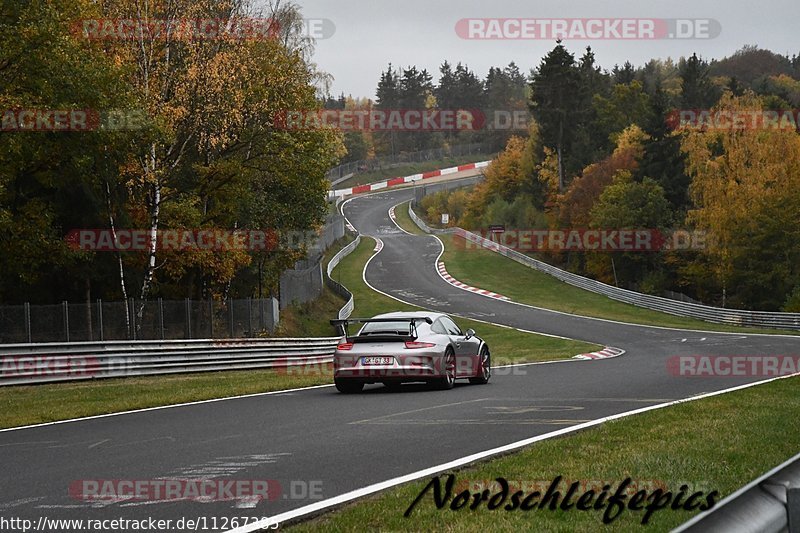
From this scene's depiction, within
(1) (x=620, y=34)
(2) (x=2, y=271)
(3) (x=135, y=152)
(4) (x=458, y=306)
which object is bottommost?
(4) (x=458, y=306)

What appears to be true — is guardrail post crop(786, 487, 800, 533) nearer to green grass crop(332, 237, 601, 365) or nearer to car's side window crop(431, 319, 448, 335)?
car's side window crop(431, 319, 448, 335)

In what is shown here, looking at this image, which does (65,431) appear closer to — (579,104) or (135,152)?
(135,152)

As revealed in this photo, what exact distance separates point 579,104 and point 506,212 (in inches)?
483

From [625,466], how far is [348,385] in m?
9.99

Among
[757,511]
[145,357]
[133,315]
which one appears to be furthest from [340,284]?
[757,511]

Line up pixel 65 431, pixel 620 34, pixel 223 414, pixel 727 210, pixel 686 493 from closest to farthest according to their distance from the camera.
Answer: pixel 686 493, pixel 65 431, pixel 223 414, pixel 620 34, pixel 727 210

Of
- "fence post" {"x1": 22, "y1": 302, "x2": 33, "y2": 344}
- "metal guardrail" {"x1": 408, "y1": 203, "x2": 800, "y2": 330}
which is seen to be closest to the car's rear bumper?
"fence post" {"x1": 22, "y1": 302, "x2": 33, "y2": 344}

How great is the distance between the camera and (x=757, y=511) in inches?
156

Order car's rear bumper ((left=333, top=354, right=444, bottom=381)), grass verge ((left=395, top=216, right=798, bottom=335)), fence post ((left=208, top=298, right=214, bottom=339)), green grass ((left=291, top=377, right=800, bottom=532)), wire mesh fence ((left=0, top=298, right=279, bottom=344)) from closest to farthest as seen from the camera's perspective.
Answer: green grass ((left=291, top=377, right=800, bottom=532))
car's rear bumper ((left=333, top=354, right=444, bottom=381))
wire mesh fence ((left=0, top=298, right=279, bottom=344))
fence post ((left=208, top=298, right=214, bottom=339))
grass verge ((left=395, top=216, right=798, bottom=335))

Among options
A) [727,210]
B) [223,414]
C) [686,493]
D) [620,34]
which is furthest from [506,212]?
[686,493]

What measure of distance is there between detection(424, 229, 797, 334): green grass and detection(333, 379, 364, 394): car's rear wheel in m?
37.7

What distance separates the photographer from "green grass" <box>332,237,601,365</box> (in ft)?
113

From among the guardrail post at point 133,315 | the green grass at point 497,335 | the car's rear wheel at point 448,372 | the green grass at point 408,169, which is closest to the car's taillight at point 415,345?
the car's rear wheel at point 448,372

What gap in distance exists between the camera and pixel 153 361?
85.4ft
